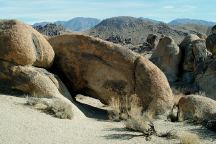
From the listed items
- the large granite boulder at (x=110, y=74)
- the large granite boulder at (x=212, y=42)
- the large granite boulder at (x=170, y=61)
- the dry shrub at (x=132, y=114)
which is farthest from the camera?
the large granite boulder at (x=170, y=61)

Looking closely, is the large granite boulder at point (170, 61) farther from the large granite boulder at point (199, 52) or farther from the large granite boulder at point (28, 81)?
the large granite boulder at point (28, 81)

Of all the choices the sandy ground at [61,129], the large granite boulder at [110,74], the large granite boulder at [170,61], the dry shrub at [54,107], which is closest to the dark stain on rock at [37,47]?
the large granite boulder at [110,74]

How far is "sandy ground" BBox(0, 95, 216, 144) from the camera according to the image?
11.0 metres

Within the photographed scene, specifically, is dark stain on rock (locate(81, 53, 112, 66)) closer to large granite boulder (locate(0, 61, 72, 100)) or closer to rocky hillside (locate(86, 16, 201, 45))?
large granite boulder (locate(0, 61, 72, 100))

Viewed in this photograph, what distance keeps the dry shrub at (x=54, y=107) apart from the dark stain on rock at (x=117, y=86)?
256cm

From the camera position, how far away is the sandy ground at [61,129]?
11.0 metres

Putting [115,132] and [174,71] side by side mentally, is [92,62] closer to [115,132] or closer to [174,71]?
[115,132]

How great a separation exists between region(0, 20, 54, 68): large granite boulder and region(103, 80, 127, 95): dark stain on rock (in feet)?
7.38

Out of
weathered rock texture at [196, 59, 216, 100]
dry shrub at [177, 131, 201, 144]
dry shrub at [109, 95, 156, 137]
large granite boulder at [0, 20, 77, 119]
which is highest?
large granite boulder at [0, 20, 77, 119]

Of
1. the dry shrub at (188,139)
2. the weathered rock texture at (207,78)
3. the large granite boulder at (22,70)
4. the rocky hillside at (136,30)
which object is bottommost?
the rocky hillside at (136,30)

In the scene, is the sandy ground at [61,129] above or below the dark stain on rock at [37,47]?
below

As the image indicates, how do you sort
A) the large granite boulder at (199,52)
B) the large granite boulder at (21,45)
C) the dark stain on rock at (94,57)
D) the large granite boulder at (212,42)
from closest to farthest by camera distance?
1. the large granite boulder at (21,45)
2. the dark stain on rock at (94,57)
3. the large granite boulder at (212,42)
4. the large granite boulder at (199,52)

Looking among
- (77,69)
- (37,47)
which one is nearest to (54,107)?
(37,47)

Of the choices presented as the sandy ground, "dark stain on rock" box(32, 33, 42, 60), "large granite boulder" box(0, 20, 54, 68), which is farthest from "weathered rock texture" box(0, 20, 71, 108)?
the sandy ground
